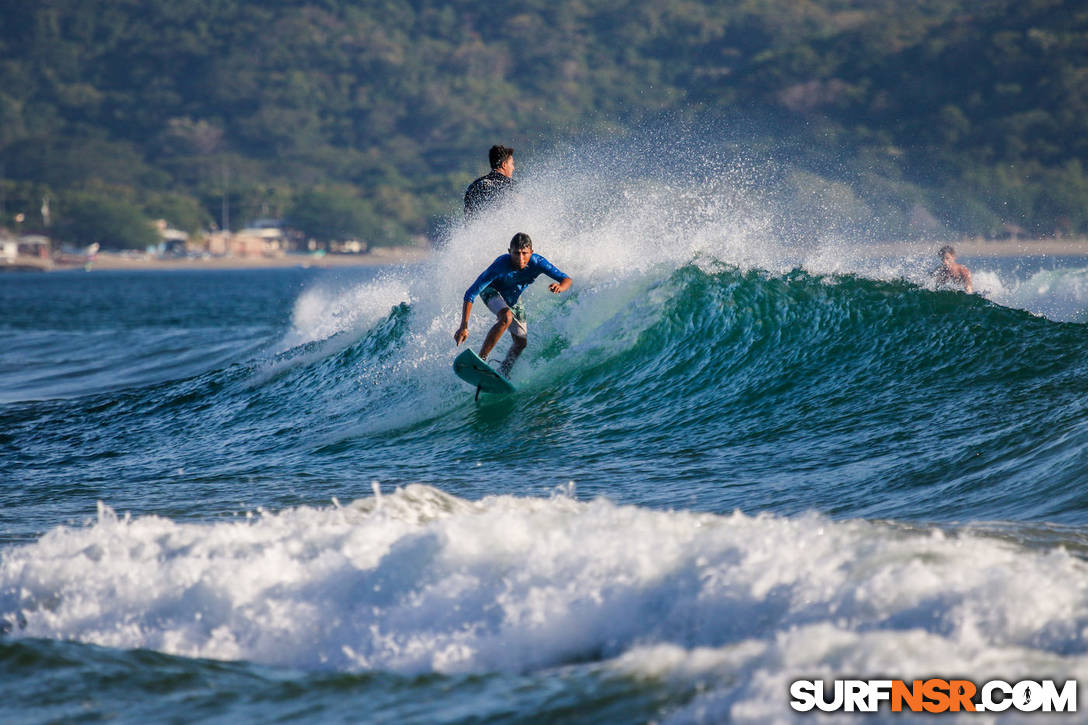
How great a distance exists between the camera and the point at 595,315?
39.4ft

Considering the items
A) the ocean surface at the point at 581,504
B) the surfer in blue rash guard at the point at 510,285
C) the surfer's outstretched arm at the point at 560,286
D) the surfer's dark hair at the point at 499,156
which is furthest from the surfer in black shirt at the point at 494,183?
the surfer's outstretched arm at the point at 560,286

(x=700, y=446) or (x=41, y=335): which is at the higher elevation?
(x=41, y=335)

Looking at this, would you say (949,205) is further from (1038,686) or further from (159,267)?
(159,267)

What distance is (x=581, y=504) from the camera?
6164 mm

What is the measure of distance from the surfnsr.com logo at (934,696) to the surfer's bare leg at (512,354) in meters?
6.82

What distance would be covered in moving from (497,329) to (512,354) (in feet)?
1.45

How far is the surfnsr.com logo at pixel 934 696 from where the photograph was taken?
362 centimetres

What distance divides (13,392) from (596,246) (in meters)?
9.11

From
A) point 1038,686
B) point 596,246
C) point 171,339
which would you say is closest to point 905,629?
point 1038,686

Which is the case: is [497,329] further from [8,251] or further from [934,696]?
[8,251]

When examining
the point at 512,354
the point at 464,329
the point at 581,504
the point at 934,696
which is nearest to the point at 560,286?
the point at 464,329

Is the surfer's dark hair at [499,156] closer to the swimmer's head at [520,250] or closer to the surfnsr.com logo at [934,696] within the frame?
the swimmer's head at [520,250]

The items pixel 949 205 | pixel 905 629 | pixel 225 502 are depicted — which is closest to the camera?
pixel 905 629

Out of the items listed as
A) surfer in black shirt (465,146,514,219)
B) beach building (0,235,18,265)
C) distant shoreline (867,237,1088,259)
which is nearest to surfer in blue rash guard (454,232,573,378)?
surfer in black shirt (465,146,514,219)
